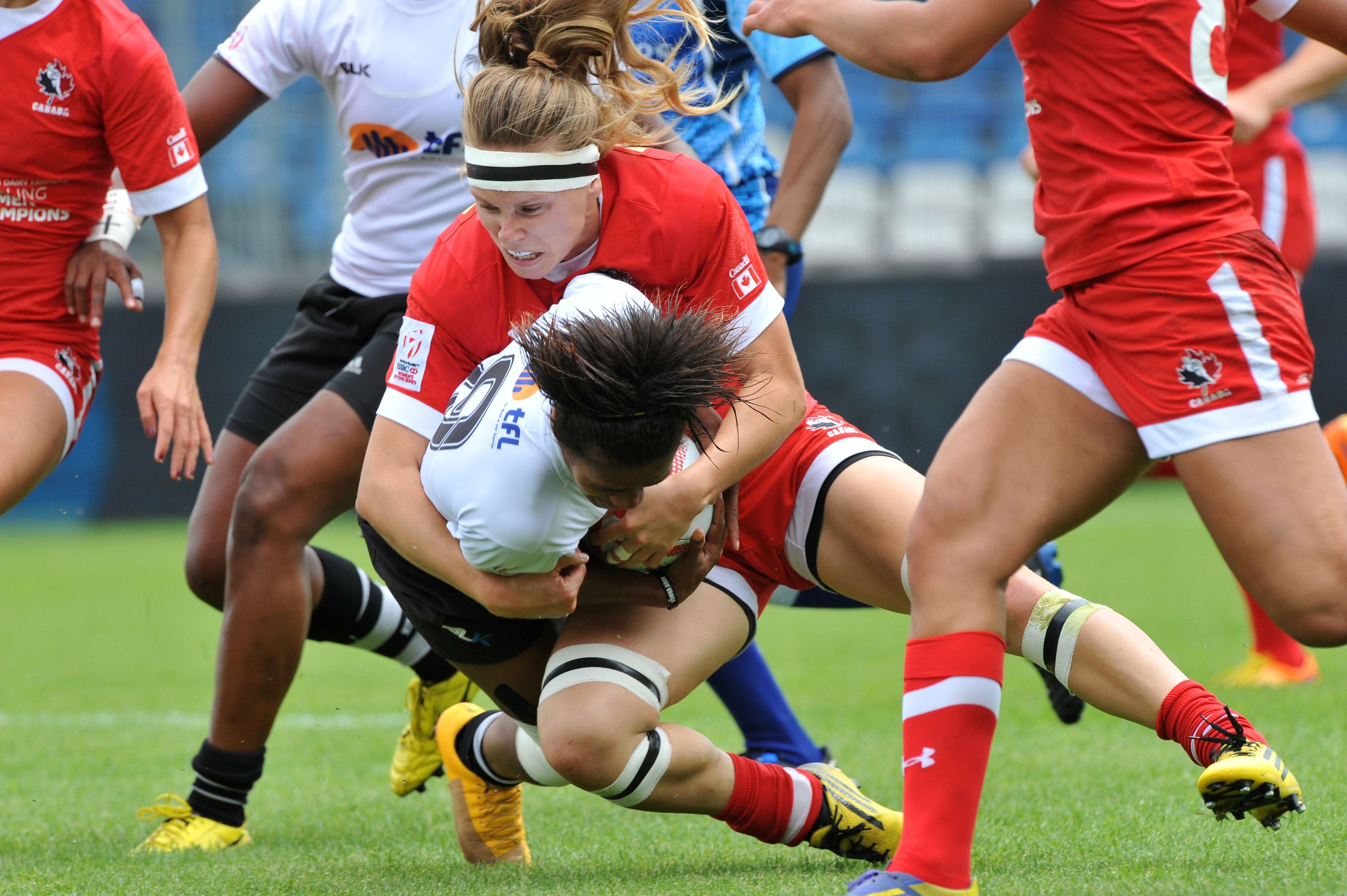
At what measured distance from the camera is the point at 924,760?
7.63ft

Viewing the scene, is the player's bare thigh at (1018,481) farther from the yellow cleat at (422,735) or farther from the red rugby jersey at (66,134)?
the red rugby jersey at (66,134)

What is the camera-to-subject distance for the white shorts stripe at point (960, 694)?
7.66ft

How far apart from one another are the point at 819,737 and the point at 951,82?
1040 centimetres

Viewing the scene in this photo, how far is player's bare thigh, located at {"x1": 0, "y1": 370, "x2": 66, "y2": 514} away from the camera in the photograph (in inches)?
129

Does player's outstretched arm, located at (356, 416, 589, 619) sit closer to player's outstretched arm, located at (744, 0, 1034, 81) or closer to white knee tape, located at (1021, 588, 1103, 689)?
white knee tape, located at (1021, 588, 1103, 689)

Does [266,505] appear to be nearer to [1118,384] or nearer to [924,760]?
[924,760]

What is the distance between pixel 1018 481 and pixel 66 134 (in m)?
2.36

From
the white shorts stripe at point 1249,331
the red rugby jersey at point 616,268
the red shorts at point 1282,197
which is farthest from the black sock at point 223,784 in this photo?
the red shorts at point 1282,197

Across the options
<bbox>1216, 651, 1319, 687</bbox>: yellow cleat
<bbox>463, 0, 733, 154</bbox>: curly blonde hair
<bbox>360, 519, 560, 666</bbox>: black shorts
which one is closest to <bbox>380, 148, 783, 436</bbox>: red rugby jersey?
<bbox>463, 0, 733, 154</bbox>: curly blonde hair

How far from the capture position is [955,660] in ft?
7.69

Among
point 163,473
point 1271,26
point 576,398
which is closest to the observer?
point 576,398

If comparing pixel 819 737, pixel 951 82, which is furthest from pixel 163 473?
pixel 819 737

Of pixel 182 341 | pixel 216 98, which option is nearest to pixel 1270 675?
pixel 182 341

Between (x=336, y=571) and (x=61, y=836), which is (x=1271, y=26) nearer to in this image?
(x=336, y=571)
